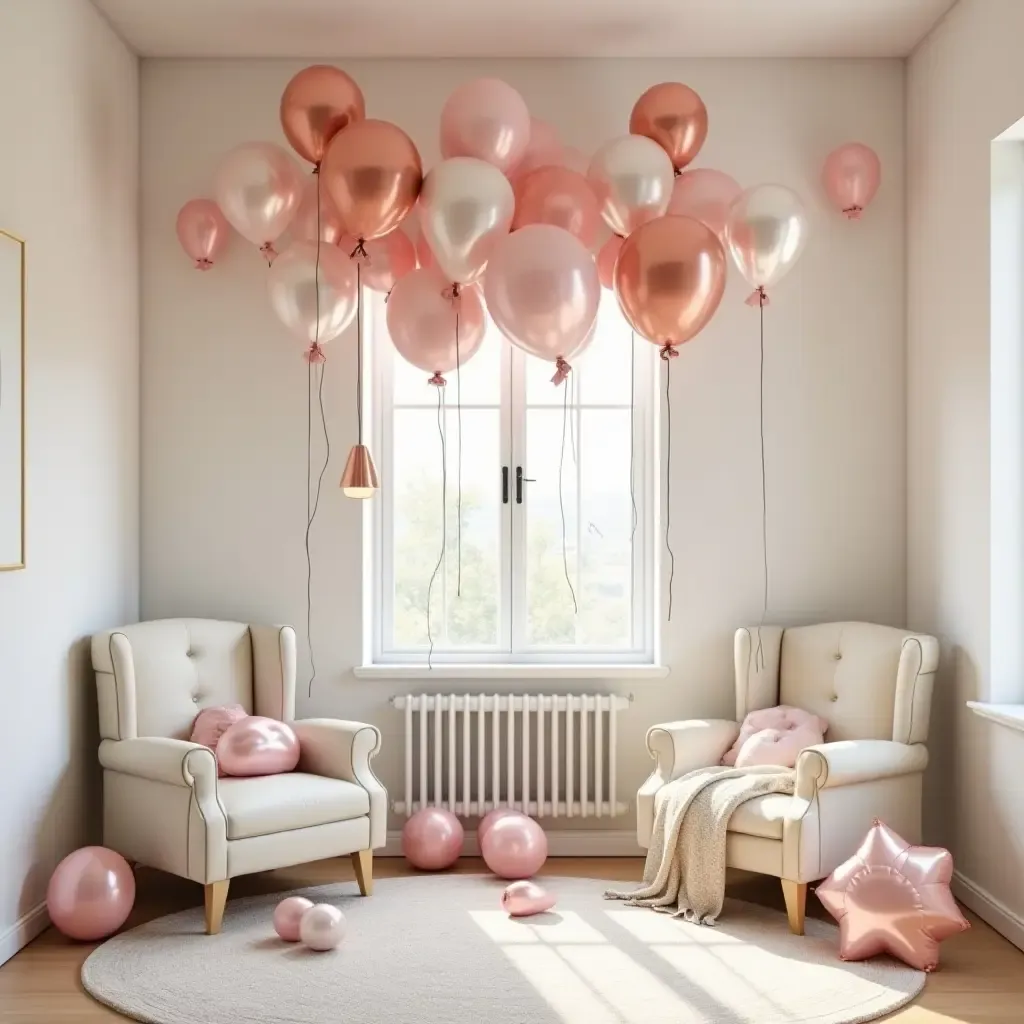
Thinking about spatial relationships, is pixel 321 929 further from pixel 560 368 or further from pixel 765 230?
pixel 765 230

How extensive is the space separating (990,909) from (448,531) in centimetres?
212

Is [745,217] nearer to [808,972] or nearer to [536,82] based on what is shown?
[536,82]

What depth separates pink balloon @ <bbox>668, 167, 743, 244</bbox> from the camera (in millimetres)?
3500

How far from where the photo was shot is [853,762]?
10.7 feet

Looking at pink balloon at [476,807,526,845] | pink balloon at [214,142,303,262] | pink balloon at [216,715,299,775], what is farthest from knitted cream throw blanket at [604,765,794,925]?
pink balloon at [214,142,303,262]

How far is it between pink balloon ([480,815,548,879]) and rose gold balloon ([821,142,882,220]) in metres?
2.32

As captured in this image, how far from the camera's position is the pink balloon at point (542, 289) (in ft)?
9.60

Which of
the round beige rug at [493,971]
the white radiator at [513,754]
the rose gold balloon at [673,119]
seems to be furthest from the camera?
the white radiator at [513,754]

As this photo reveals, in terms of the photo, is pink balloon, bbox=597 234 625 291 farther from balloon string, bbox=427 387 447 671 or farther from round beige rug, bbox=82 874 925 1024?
round beige rug, bbox=82 874 925 1024

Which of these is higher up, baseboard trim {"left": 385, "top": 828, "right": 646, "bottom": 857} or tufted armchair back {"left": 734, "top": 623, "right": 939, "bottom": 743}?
tufted armchair back {"left": 734, "top": 623, "right": 939, "bottom": 743}

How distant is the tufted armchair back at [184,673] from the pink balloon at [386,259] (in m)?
1.18

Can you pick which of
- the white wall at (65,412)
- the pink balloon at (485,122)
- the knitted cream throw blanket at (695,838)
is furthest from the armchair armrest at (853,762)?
the white wall at (65,412)

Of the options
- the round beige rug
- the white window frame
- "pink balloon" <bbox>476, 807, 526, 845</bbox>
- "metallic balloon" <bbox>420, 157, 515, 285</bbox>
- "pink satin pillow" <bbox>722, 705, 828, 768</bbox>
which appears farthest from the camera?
the white window frame

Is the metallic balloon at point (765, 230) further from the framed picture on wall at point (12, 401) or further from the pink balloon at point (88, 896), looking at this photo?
the pink balloon at point (88, 896)
